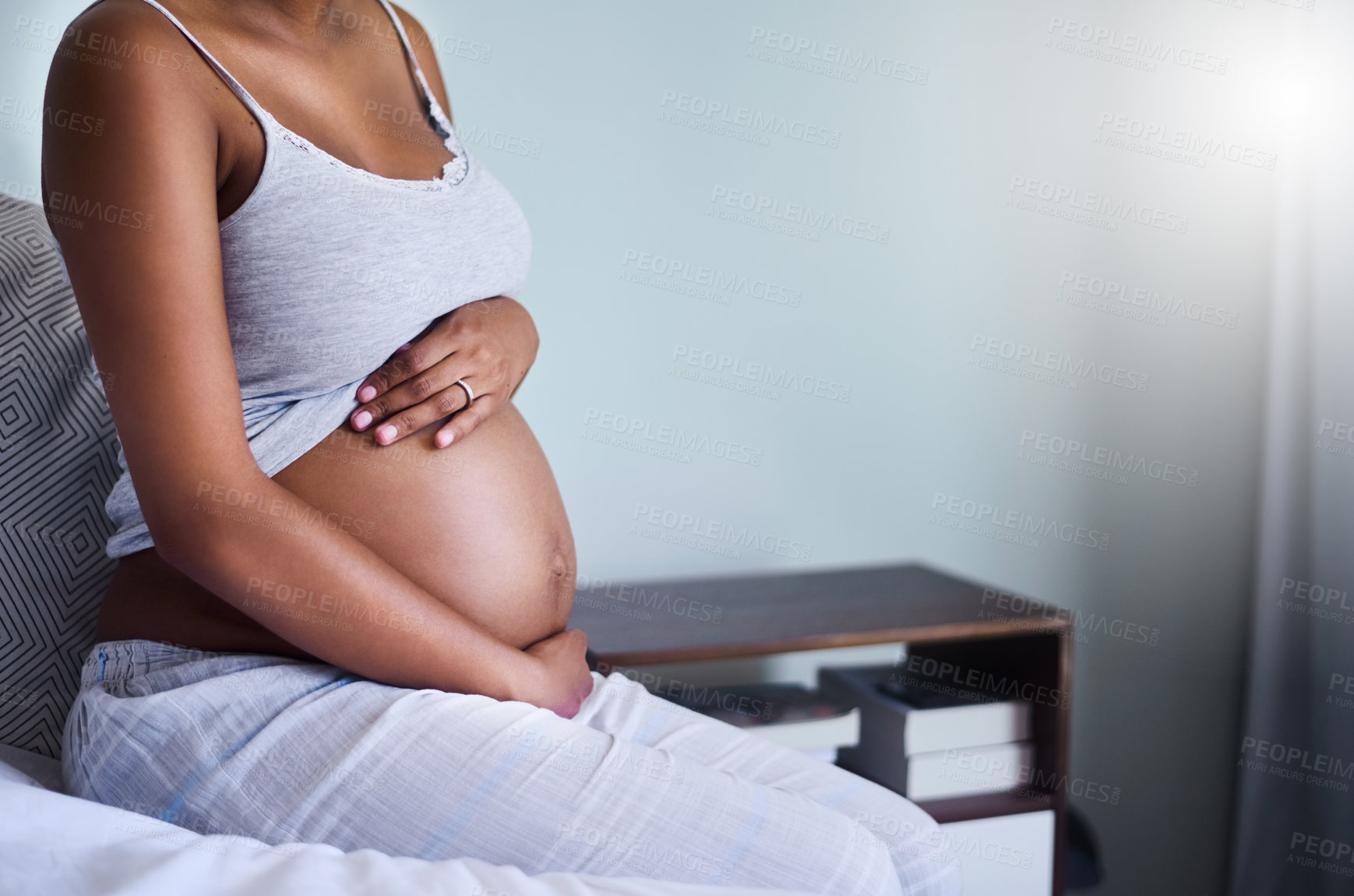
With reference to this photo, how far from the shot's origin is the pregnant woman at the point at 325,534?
678 mm

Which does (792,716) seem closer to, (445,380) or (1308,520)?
(445,380)

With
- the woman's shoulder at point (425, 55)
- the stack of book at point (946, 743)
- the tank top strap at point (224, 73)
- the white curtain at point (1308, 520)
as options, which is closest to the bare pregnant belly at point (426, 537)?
the tank top strap at point (224, 73)

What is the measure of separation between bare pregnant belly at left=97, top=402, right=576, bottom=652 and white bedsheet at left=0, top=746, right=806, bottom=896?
172 millimetres

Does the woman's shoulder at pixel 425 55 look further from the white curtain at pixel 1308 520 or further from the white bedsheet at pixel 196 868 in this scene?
the white curtain at pixel 1308 520

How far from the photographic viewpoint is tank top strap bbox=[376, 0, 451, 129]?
1.05 meters

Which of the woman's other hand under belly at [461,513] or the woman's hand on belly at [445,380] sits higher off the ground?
the woman's hand on belly at [445,380]

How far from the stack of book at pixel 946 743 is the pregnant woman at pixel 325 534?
45 cm

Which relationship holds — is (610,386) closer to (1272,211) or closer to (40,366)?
(40,366)

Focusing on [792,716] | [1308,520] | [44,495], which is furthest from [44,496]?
[1308,520]

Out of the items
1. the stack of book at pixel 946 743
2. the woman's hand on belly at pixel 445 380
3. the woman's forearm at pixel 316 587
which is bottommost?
the stack of book at pixel 946 743

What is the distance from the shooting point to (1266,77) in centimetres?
154

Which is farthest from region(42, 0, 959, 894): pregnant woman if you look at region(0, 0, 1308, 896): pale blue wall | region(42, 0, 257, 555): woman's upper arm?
region(0, 0, 1308, 896): pale blue wall

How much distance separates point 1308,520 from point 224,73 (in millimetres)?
1516

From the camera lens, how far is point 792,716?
1.35 metres
